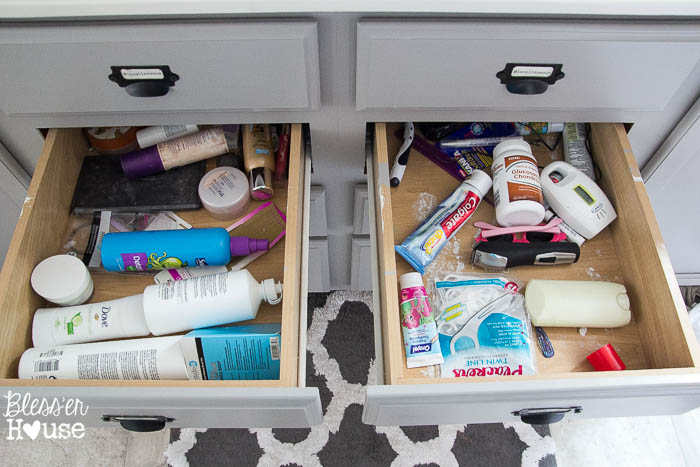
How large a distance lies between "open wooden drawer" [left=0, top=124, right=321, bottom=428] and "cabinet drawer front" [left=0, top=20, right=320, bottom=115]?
3.6 inches

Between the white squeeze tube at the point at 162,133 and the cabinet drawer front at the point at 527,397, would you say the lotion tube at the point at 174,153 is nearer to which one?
the white squeeze tube at the point at 162,133

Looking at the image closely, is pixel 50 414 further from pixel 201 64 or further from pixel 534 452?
pixel 534 452

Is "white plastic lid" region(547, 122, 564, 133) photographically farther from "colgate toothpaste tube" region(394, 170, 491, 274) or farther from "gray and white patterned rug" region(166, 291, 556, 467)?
"gray and white patterned rug" region(166, 291, 556, 467)

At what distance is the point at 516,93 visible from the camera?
0.64 meters

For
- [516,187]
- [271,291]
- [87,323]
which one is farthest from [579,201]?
[87,323]

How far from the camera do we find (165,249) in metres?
0.67

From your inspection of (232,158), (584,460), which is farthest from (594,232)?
(584,460)

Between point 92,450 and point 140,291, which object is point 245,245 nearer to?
point 140,291

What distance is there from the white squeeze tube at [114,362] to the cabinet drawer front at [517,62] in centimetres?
39

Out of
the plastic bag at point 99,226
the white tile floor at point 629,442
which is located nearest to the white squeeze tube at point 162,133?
the plastic bag at point 99,226

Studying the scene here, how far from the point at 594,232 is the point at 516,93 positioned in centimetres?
23

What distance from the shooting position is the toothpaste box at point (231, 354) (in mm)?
586

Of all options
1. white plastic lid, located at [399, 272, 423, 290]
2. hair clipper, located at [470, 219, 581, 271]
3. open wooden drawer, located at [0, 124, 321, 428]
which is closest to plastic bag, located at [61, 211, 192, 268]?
open wooden drawer, located at [0, 124, 321, 428]

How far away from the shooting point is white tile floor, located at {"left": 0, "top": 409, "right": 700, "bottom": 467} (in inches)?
43.4
